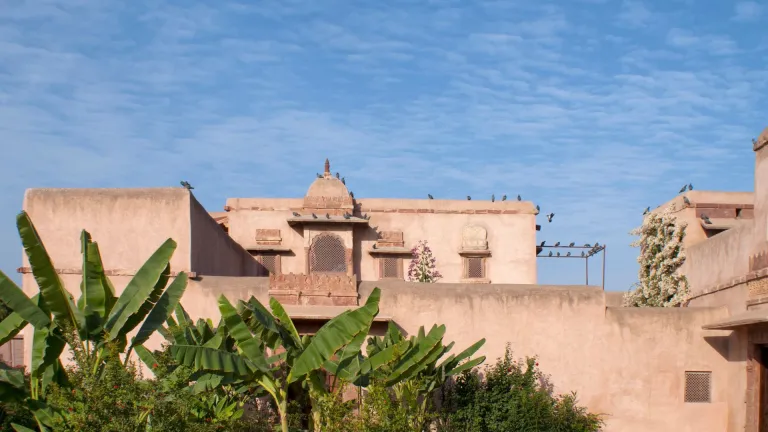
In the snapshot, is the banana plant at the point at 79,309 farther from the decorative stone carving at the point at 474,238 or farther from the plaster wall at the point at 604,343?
the decorative stone carving at the point at 474,238

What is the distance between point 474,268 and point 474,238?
89cm

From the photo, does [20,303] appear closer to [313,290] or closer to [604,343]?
[313,290]

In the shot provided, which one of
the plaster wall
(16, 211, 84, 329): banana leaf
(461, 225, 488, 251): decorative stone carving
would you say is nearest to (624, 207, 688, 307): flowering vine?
the plaster wall

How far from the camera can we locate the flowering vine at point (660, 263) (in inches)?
653

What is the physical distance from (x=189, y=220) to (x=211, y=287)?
1314mm

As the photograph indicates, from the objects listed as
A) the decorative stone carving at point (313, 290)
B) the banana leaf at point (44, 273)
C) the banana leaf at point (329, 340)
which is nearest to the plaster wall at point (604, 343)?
the decorative stone carving at point (313, 290)

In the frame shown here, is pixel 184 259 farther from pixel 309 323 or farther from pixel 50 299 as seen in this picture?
pixel 50 299

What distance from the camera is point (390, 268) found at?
77.8 feet

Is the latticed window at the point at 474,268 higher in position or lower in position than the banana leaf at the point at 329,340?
higher

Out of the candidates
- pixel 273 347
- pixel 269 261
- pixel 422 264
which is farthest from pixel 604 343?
pixel 269 261

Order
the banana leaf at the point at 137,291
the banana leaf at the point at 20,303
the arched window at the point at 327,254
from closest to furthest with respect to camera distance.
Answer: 1. the banana leaf at the point at 20,303
2. the banana leaf at the point at 137,291
3. the arched window at the point at 327,254

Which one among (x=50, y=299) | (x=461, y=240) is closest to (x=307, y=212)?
(x=461, y=240)

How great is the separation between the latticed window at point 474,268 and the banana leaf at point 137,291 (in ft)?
48.5

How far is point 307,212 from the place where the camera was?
76.7 feet
